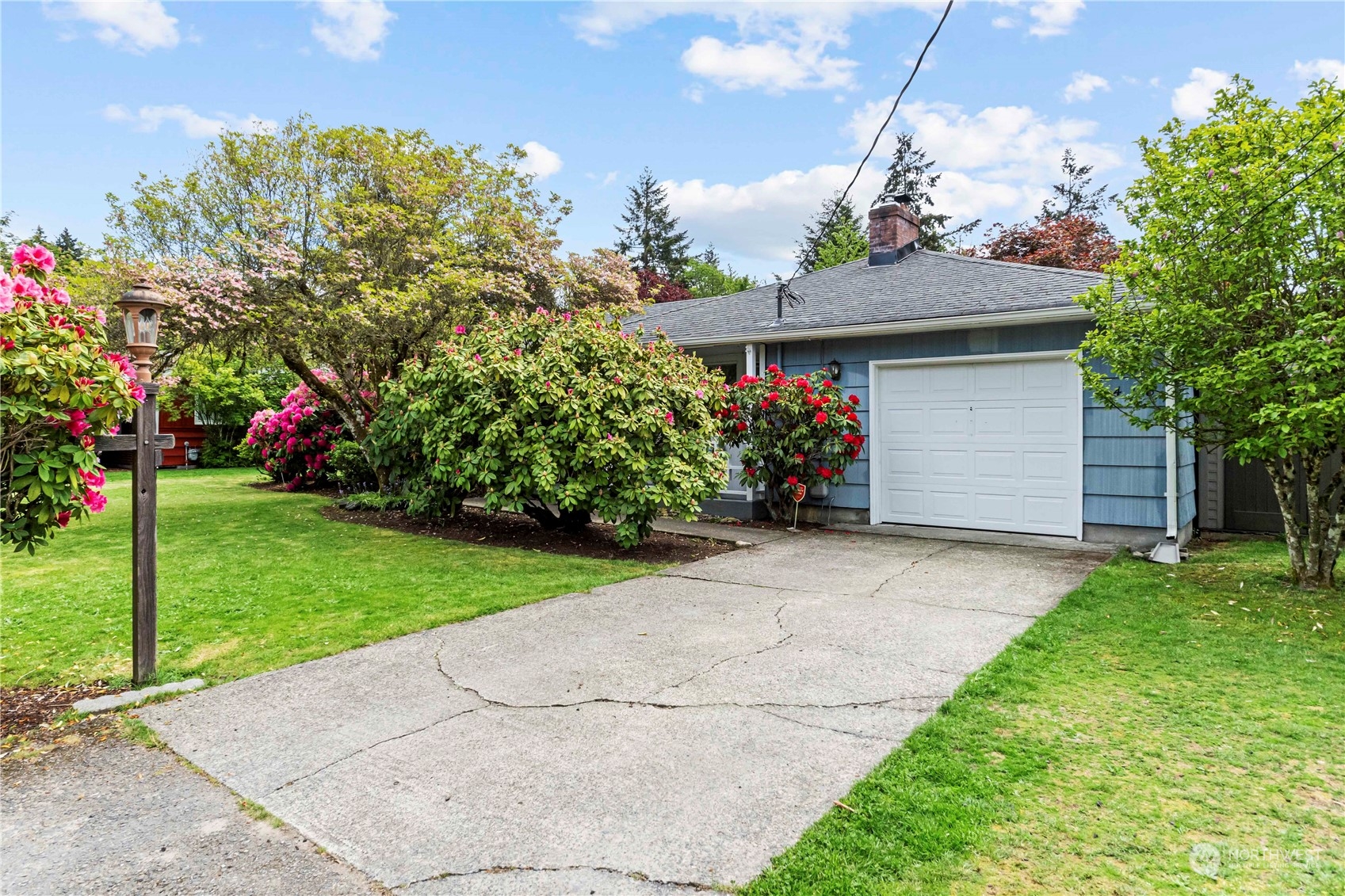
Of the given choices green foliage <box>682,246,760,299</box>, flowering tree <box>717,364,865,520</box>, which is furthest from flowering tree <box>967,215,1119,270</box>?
green foliage <box>682,246,760,299</box>

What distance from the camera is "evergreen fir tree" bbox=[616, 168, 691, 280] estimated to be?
37.9 m

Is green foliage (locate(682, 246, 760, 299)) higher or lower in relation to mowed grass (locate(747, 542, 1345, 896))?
higher

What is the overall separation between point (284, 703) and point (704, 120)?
443 inches

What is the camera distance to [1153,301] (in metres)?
5.22

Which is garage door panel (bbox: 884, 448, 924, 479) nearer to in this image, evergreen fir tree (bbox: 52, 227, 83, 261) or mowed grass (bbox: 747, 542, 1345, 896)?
mowed grass (bbox: 747, 542, 1345, 896)

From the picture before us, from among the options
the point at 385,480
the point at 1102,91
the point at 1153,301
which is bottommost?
the point at 385,480

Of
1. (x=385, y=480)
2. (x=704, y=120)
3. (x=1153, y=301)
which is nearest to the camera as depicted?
(x=1153, y=301)

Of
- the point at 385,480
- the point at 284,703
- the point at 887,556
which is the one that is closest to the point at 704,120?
the point at 385,480

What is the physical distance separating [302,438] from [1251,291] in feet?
43.8

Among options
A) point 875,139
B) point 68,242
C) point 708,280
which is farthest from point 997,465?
point 68,242

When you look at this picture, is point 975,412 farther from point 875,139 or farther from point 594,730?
point 594,730

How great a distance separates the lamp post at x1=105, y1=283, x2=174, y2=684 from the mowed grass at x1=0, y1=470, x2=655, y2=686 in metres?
0.21

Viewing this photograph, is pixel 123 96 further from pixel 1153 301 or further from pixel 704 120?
pixel 1153 301

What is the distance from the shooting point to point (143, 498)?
3430mm
